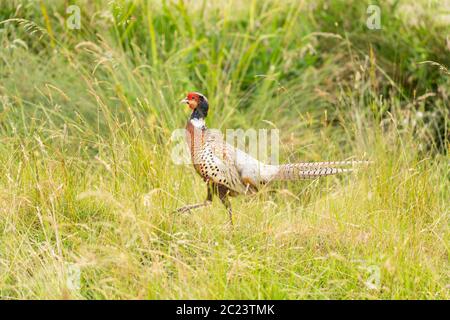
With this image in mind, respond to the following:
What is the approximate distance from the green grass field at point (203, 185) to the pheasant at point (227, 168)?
0.11 metres

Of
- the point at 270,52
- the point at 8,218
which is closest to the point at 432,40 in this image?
the point at 270,52

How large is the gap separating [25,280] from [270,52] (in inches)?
155

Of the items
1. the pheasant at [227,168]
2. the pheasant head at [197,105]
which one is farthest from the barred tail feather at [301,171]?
the pheasant head at [197,105]

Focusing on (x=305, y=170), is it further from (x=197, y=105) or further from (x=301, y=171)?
(x=197, y=105)

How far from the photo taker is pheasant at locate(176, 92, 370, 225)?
179 inches

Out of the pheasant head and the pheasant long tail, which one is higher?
the pheasant head

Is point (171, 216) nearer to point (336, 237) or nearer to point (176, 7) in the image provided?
point (336, 237)

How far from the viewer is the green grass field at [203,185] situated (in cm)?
→ 379

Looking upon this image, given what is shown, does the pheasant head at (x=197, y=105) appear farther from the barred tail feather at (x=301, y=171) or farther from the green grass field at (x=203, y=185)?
the barred tail feather at (x=301, y=171)

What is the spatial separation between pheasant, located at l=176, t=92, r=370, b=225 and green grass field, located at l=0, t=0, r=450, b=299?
112 mm

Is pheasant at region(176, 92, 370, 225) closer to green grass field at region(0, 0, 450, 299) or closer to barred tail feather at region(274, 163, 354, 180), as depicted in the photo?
barred tail feather at region(274, 163, 354, 180)

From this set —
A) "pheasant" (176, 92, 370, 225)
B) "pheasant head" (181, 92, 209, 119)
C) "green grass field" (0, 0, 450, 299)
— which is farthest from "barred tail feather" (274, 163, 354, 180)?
"pheasant head" (181, 92, 209, 119)
